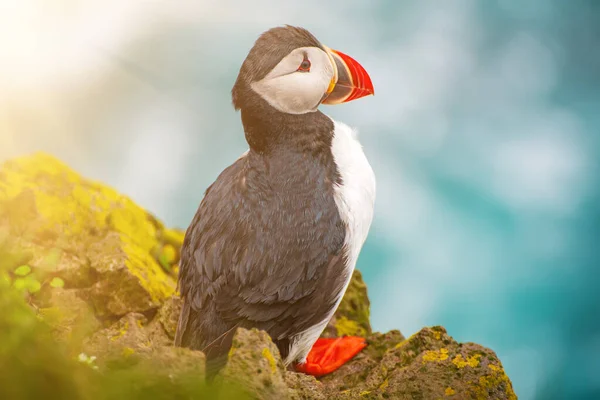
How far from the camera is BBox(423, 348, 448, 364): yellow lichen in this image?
2.25m

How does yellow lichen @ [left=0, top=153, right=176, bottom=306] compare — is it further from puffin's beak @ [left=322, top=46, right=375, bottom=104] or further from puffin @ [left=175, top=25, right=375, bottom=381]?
puffin's beak @ [left=322, top=46, right=375, bottom=104]

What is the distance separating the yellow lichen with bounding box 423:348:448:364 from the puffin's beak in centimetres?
119

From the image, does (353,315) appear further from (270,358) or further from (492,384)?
(270,358)

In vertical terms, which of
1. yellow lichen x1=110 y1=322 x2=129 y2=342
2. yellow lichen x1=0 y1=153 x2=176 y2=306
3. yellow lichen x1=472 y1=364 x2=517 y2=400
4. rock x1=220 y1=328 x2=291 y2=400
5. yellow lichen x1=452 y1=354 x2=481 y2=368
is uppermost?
yellow lichen x1=0 y1=153 x2=176 y2=306

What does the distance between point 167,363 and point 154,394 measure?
50 centimetres

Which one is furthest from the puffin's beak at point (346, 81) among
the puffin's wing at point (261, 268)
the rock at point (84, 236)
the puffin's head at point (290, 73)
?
the rock at point (84, 236)

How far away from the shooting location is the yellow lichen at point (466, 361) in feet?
7.11

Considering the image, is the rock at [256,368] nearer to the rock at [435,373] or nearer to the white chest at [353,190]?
the rock at [435,373]

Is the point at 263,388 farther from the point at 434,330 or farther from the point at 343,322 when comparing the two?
the point at 343,322

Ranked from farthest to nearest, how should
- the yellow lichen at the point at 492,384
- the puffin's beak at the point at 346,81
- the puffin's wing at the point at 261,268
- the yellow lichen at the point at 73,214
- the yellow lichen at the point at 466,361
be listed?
the yellow lichen at the point at 73,214, the puffin's beak at the point at 346,81, the puffin's wing at the point at 261,268, the yellow lichen at the point at 466,361, the yellow lichen at the point at 492,384

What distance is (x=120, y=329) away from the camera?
274 cm

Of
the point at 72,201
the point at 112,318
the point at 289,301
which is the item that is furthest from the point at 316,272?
the point at 72,201

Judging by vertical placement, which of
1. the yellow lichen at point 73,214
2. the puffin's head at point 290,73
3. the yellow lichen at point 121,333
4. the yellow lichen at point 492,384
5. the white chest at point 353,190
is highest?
the puffin's head at point 290,73

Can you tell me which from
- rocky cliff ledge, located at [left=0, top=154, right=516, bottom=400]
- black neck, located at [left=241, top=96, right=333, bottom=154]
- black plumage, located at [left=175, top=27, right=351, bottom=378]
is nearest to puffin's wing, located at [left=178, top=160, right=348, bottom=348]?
black plumage, located at [left=175, top=27, right=351, bottom=378]
